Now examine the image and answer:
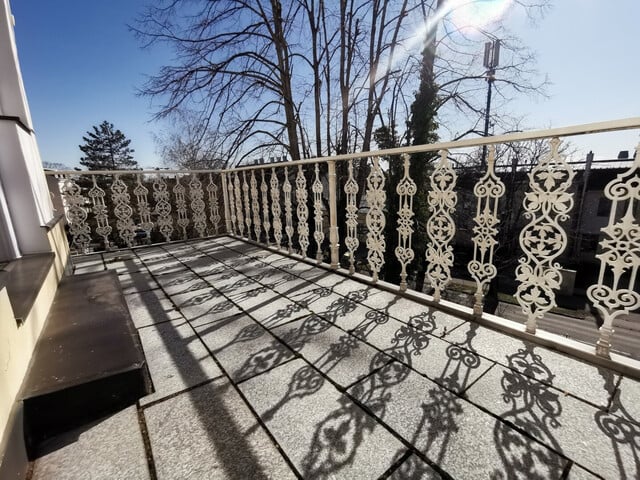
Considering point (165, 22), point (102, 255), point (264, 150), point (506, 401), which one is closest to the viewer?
point (506, 401)

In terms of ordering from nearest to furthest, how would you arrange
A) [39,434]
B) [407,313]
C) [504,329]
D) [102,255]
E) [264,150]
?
[39,434], [504,329], [407,313], [102,255], [264,150]

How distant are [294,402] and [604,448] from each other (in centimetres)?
105

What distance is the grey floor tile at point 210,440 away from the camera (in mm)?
889

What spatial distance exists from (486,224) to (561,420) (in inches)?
39.0

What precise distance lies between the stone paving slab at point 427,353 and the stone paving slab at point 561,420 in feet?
0.20

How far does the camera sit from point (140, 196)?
4.01 meters

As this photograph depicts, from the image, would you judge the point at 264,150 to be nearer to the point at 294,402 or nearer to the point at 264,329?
the point at 264,329

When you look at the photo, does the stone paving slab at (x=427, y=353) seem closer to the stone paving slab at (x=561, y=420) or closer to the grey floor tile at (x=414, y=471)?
the stone paving slab at (x=561, y=420)

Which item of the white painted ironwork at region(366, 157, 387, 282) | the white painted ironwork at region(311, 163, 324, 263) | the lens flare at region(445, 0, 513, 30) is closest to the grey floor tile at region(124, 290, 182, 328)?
the white painted ironwork at region(311, 163, 324, 263)

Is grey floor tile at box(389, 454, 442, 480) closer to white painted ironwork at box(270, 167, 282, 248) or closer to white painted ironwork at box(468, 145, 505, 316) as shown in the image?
white painted ironwork at box(468, 145, 505, 316)

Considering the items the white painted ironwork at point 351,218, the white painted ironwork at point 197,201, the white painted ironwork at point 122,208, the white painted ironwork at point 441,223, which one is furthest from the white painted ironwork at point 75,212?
the white painted ironwork at point 441,223

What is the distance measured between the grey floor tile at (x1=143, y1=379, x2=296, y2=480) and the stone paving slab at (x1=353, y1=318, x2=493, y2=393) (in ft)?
2.45

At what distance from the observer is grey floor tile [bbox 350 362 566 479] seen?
88cm

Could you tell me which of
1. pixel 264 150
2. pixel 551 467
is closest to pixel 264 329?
pixel 551 467
